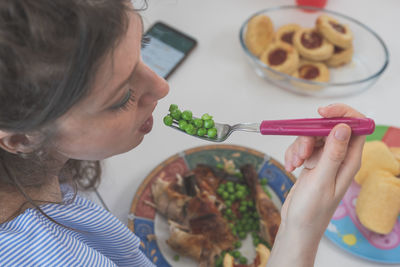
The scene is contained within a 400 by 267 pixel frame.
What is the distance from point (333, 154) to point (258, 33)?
0.77 m

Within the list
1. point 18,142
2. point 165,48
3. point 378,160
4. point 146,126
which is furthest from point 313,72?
point 18,142

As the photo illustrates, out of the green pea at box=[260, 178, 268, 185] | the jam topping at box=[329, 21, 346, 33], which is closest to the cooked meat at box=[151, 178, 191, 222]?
the green pea at box=[260, 178, 268, 185]

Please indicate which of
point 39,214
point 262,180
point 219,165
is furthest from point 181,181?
point 39,214

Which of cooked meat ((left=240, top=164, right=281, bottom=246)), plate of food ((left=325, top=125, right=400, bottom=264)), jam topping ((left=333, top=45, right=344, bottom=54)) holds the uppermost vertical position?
jam topping ((left=333, top=45, right=344, bottom=54))

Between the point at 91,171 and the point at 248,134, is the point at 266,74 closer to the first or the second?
the point at 248,134

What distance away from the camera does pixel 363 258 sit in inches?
39.1

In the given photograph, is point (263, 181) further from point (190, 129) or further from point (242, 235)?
point (190, 129)

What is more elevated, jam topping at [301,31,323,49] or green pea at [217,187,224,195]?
jam topping at [301,31,323,49]

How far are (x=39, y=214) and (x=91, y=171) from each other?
38 cm

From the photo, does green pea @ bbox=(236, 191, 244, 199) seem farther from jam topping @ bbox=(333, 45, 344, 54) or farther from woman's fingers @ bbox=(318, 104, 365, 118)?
jam topping @ bbox=(333, 45, 344, 54)

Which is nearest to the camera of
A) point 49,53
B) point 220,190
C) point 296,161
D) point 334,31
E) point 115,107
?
point 49,53

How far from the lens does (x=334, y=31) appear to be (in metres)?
1.33

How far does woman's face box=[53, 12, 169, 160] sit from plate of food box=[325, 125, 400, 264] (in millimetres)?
630

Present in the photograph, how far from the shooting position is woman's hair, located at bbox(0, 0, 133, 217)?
1.50ft
